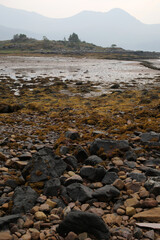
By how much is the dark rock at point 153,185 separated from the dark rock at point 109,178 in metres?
0.89

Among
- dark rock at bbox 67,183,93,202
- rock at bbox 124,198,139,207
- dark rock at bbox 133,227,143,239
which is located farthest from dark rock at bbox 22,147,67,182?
dark rock at bbox 133,227,143,239

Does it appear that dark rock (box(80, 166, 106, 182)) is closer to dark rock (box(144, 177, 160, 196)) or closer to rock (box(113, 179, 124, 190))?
rock (box(113, 179, 124, 190))

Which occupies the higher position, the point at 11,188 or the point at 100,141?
the point at 100,141

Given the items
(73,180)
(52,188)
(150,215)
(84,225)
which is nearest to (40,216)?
(52,188)

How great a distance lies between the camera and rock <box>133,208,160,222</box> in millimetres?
4520

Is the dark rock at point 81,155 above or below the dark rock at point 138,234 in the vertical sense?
above

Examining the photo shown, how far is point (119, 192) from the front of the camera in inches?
213

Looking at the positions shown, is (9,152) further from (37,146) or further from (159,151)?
(159,151)

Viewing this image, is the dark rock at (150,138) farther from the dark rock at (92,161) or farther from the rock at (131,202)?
the rock at (131,202)

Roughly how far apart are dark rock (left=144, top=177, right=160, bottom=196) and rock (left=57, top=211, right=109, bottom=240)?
186 cm

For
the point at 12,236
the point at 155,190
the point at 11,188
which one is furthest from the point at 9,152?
the point at 155,190

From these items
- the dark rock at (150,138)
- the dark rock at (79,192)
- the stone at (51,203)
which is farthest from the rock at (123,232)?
the dark rock at (150,138)

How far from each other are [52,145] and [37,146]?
762 millimetres

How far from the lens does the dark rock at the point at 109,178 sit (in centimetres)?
603
